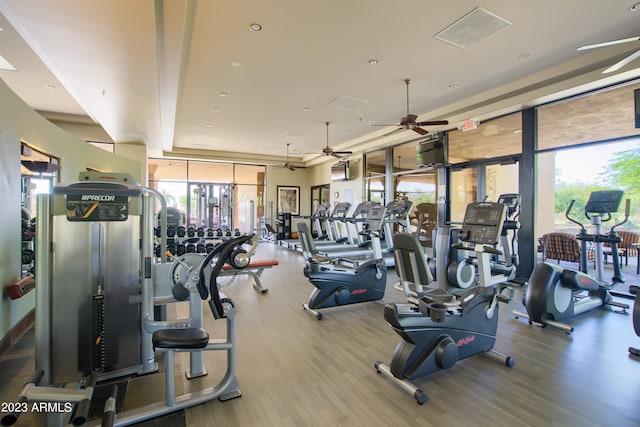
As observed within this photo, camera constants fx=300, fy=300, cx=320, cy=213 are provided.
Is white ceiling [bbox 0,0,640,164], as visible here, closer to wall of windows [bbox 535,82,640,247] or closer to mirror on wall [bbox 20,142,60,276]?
wall of windows [bbox 535,82,640,247]

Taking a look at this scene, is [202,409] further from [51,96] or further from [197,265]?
[51,96]

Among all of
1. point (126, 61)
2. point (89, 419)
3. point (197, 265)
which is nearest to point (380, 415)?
point (197, 265)

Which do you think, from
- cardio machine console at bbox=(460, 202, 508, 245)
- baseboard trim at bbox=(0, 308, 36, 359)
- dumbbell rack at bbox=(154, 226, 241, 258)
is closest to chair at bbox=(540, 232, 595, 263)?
cardio machine console at bbox=(460, 202, 508, 245)

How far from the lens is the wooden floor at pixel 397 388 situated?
196 cm

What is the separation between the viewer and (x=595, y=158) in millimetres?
4773

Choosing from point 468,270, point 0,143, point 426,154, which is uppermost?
point 426,154

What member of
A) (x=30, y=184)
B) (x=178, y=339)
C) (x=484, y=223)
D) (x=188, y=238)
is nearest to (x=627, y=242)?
(x=484, y=223)

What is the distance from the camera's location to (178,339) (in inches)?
71.2

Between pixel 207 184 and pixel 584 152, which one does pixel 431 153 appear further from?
pixel 207 184

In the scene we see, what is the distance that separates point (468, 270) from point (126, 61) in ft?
18.3

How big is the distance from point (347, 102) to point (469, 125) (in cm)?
256

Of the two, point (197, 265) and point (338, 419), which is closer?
point (338, 419)

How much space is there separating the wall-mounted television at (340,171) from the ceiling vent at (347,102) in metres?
4.10

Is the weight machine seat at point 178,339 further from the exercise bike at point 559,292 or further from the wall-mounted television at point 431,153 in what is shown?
the wall-mounted television at point 431,153
